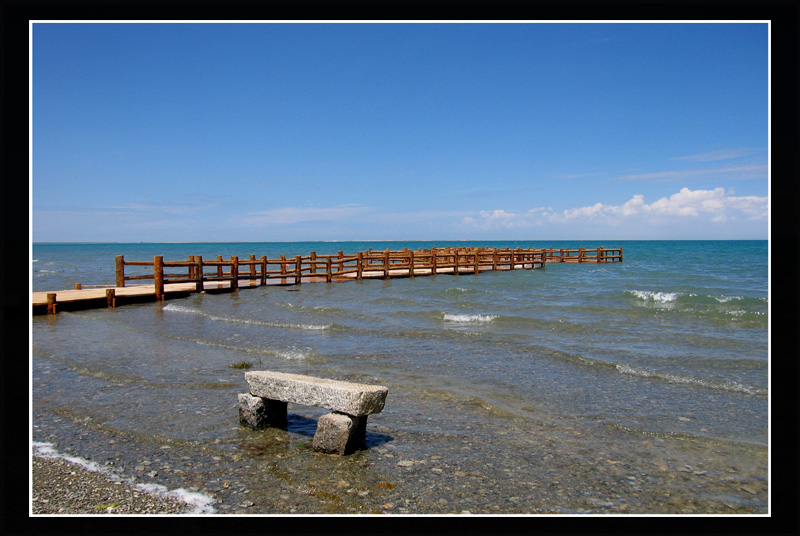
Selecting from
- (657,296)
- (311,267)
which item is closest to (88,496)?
(657,296)

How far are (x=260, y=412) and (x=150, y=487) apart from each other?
5.83ft

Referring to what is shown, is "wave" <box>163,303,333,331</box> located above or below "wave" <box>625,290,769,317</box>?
below

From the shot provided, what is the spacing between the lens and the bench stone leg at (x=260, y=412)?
6.63 m

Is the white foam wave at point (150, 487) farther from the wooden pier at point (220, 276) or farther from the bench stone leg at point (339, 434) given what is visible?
the wooden pier at point (220, 276)

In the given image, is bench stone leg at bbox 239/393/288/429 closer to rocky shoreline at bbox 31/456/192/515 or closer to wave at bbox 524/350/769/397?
rocky shoreline at bbox 31/456/192/515

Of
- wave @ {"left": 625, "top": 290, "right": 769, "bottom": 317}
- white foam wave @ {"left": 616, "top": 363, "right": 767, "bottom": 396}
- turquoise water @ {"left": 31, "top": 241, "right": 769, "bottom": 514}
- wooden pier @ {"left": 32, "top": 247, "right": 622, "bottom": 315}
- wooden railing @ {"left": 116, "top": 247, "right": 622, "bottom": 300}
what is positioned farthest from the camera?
wooden railing @ {"left": 116, "top": 247, "right": 622, "bottom": 300}

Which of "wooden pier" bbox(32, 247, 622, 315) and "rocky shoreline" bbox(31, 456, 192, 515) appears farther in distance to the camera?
"wooden pier" bbox(32, 247, 622, 315)

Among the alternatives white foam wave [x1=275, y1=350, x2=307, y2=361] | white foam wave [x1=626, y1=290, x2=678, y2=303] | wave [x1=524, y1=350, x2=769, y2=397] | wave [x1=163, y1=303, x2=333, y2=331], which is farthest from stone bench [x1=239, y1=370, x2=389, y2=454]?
white foam wave [x1=626, y1=290, x2=678, y2=303]

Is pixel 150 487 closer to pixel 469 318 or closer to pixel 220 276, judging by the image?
pixel 469 318

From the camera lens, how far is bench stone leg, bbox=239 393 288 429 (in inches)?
261

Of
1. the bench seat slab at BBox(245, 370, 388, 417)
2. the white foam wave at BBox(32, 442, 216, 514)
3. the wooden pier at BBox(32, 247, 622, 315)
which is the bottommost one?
the white foam wave at BBox(32, 442, 216, 514)

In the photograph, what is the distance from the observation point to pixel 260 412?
6.65 metres

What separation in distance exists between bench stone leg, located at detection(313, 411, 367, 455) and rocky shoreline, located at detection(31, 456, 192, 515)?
1.61m

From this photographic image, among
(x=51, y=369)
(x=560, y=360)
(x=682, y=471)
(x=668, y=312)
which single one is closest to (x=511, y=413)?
(x=682, y=471)
